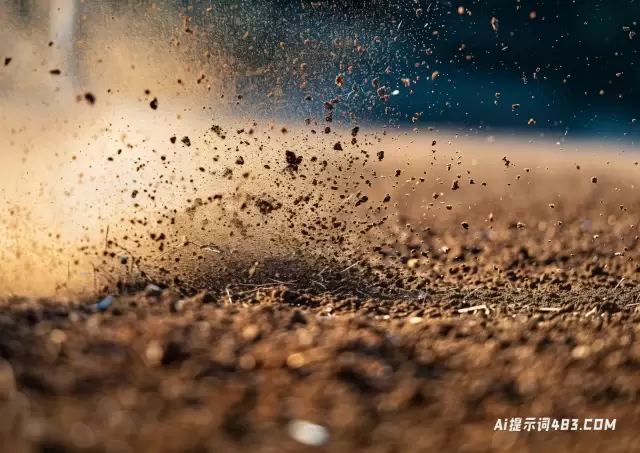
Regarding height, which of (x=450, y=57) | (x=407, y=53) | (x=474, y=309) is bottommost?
(x=474, y=309)

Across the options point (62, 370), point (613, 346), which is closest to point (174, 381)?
point (62, 370)

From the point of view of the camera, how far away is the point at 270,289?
12.8 ft

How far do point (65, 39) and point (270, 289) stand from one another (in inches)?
92.3

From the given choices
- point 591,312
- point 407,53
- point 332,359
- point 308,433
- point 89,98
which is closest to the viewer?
point 308,433

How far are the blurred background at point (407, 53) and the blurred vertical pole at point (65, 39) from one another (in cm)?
1

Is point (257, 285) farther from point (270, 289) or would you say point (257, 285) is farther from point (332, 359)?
point (332, 359)

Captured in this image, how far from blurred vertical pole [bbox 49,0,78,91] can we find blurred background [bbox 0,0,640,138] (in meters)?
0.01

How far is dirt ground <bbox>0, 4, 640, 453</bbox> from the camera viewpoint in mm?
2084

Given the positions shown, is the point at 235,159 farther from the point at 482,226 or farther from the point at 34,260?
the point at 482,226

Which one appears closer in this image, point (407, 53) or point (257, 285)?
point (257, 285)

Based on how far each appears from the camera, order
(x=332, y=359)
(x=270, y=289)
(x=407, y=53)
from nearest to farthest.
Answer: (x=332, y=359) → (x=270, y=289) → (x=407, y=53)

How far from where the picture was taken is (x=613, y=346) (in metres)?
3.09

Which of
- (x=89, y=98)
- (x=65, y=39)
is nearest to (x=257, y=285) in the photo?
(x=89, y=98)

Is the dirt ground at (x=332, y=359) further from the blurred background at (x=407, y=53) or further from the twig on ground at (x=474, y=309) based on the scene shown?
the blurred background at (x=407, y=53)
